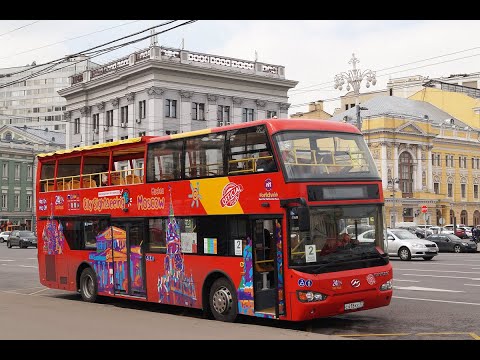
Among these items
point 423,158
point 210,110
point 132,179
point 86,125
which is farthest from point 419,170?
point 132,179

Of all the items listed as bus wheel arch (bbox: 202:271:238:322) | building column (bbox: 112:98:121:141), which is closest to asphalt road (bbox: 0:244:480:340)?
bus wheel arch (bbox: 202:271:238:322)

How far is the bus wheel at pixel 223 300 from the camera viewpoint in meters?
13.1

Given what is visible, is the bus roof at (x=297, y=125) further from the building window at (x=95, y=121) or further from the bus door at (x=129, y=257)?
the building window at (x=95, y=121)

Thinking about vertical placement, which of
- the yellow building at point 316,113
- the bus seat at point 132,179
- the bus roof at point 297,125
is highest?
the yellow building at point 316,113

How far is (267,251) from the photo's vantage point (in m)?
12.7

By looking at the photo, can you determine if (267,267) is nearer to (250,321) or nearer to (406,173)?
(250,321)

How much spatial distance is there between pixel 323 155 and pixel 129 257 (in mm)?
5703

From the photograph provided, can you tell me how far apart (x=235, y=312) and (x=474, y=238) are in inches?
1649

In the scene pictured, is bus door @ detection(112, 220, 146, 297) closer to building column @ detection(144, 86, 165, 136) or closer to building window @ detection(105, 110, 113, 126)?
building column @ detection(144, 86, 165, 136)

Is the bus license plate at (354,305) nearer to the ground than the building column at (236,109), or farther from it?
nearer to the ground

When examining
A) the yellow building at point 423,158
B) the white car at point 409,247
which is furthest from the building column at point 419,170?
the white car at point 409,247

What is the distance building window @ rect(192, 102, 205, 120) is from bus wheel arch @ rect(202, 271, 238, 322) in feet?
168

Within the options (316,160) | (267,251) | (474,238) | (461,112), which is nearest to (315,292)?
(267,251)
